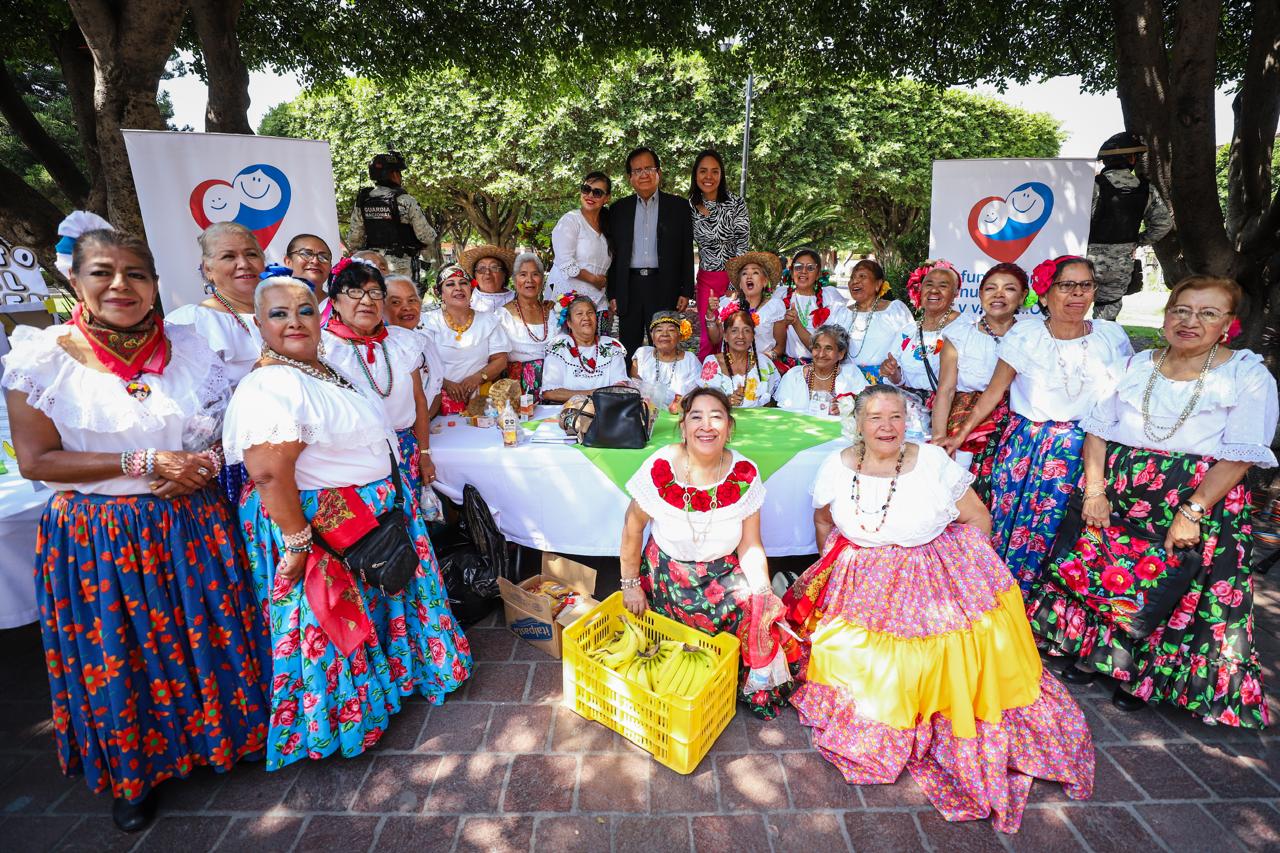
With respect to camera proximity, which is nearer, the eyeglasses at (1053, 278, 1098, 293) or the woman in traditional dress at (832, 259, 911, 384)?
the eyeglasses at (1053, 278, 1098, 293)

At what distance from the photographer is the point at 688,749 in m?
2.50

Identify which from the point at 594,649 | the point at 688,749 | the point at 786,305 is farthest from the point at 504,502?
the point at 786,305

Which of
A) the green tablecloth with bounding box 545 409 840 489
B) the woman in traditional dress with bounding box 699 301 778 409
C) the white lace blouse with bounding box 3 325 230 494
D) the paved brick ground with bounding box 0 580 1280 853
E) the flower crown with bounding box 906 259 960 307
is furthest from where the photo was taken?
the woman in traditional dress with bounding box 699 301 778 409

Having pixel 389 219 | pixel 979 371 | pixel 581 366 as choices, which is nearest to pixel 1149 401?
pixel 979 371

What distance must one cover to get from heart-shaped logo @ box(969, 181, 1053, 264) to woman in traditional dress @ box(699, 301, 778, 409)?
3658mm

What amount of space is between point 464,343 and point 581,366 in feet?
2.85

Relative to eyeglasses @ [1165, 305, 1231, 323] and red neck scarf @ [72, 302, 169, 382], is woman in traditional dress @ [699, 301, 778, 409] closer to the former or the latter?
eyeglasses @ [1165, 305, 1231, 323]

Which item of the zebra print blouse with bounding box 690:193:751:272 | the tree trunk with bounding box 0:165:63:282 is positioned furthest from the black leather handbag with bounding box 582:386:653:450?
the tree trunk with bounding box 0:165:63:282

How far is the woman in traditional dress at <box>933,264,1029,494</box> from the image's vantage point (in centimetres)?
361

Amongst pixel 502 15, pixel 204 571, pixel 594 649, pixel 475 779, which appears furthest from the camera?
pixel 502 15

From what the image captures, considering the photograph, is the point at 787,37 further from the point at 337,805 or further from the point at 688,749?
the point at 337,805

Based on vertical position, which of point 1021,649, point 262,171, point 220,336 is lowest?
point 1021,649

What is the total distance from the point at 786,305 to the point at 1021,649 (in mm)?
3489

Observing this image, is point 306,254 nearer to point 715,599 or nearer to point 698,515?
point 698,515
